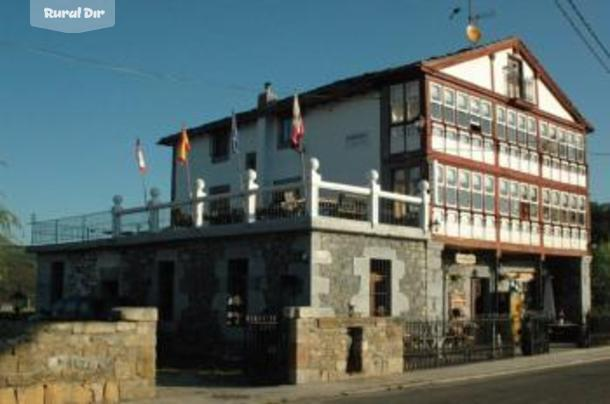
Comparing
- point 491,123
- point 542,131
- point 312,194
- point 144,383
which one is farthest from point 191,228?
point 542,131

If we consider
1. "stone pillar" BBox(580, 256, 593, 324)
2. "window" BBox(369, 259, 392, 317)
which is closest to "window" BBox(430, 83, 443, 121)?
"window" BBox(369, 259, 392, 317)

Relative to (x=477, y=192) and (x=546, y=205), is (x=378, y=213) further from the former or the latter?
(x=546, y=205)

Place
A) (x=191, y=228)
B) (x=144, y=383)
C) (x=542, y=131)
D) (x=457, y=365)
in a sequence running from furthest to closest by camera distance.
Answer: (x=542, y=131) → (x=191, y=228) → (x=457, y=365) → (x=144, y=383)

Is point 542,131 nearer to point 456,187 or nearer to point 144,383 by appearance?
point 456,187

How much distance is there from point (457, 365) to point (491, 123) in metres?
12.1

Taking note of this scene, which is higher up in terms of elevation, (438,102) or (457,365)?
(438,102)

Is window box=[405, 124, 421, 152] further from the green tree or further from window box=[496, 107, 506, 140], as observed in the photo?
the green tree

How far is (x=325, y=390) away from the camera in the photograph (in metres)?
17.8

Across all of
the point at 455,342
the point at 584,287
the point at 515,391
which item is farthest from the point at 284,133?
the point at 515,391

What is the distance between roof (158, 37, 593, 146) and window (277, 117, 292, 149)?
44 cm

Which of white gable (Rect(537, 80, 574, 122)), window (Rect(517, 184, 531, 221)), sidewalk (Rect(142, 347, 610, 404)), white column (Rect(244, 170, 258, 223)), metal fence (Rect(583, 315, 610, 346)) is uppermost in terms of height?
white gable (Rect(537, 80, 574, 122))

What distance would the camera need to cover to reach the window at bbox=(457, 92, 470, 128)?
3158 centimetres

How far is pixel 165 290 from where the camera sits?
2817 centimetres

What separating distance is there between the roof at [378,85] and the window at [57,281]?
9374 millimetres
